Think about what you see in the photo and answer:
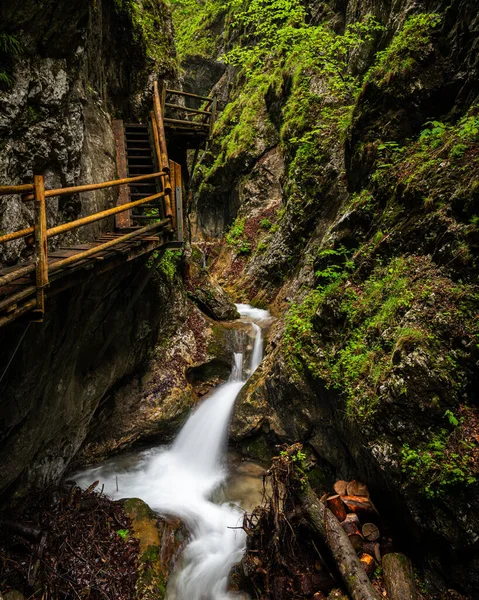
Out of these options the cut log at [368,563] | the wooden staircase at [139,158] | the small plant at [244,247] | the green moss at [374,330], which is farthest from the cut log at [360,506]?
the small plant at [244,247]

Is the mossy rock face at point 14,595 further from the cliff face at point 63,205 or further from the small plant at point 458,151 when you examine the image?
the small plant at point 458,151

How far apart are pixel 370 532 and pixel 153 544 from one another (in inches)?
151

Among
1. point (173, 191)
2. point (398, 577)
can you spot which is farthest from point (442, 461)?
point (173, 191)

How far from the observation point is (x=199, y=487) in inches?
345

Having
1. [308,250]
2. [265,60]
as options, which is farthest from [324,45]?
[265,60]

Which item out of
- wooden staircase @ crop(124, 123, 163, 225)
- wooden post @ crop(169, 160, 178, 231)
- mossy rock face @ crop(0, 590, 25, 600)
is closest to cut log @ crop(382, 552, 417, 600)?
mossy rock face @ crop(0, 590, 25, 600)

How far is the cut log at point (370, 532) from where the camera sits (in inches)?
217

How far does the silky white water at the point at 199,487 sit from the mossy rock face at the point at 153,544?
26 cm

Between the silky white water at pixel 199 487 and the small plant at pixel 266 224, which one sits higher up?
the small plant at pixel 266 224

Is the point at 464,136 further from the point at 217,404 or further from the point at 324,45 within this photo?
the point at 324,45

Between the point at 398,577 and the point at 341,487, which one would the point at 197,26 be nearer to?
the point at 341,487

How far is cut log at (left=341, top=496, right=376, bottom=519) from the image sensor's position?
5.80 metres

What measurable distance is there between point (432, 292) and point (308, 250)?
26.1 ft

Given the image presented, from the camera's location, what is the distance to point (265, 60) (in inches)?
933
